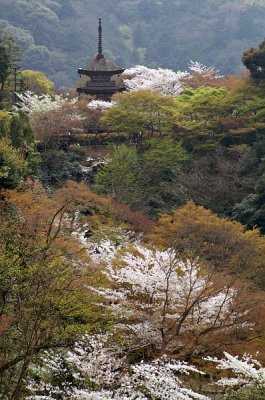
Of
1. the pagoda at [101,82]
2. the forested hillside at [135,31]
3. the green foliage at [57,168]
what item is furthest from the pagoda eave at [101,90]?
the forested hillside at [135,31]

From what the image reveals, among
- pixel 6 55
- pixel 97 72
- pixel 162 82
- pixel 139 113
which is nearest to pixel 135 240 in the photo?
pixel 139 113

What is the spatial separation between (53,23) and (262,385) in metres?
65.0

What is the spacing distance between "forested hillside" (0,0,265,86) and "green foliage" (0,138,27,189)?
46622 millimetres

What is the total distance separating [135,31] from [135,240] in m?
59.5

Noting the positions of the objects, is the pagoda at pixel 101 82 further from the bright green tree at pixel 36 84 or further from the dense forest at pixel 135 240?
the bright green tree at pixel 36 84

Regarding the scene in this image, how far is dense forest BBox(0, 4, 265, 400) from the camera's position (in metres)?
13.1

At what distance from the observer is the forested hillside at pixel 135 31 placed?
70.9m

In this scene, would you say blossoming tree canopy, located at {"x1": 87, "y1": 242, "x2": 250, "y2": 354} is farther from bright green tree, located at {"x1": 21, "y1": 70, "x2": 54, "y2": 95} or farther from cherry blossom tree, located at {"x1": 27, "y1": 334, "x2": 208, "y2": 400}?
bright green tree, located at {"x1": 21, "y1": 70, "x2": 54, "y2": 95}

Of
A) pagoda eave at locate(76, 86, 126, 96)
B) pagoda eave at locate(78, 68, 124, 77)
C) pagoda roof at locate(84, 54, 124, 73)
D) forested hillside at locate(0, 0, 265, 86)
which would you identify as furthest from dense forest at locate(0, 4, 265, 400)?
forested hillside at locate(0, 0, 265, 86)

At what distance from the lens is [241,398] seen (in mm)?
12430

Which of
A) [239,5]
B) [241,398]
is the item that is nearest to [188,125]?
[241,398]

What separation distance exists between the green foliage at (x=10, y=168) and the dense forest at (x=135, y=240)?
0.20ft

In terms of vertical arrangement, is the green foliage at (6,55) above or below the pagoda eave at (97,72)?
below

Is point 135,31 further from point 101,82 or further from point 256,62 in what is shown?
point 256,62
